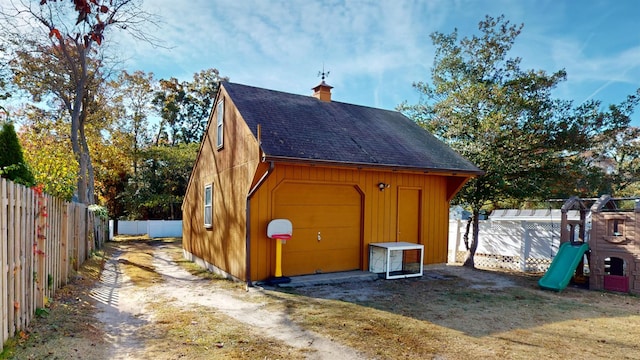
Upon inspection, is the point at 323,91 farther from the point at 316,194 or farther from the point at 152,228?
the point at 152,228

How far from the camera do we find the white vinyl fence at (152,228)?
23766mm

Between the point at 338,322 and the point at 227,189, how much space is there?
16.7ft

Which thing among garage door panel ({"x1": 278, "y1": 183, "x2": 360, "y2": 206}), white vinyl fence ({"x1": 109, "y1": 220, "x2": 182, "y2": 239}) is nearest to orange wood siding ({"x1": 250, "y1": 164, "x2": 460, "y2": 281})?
garage door panel ({"x1": 278, "y1": 183, "x2": 360, "y2": 206})

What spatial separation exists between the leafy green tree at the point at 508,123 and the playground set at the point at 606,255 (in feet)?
6.70

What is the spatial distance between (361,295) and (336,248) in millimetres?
1846

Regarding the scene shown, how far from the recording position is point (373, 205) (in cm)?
916

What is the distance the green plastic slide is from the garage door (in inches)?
163

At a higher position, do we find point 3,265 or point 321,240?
point 3,265

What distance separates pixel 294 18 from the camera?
8969 mm

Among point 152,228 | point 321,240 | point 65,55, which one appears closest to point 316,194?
point 321,240

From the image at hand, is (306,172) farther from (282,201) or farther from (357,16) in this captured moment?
(357,16)

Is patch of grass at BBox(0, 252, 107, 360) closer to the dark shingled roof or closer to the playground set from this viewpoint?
the dark shingled roof

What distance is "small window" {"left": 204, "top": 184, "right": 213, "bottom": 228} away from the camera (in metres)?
10.6

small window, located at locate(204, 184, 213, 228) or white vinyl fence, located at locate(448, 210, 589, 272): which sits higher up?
small window, located at locate(204, 184, 213, 228)
